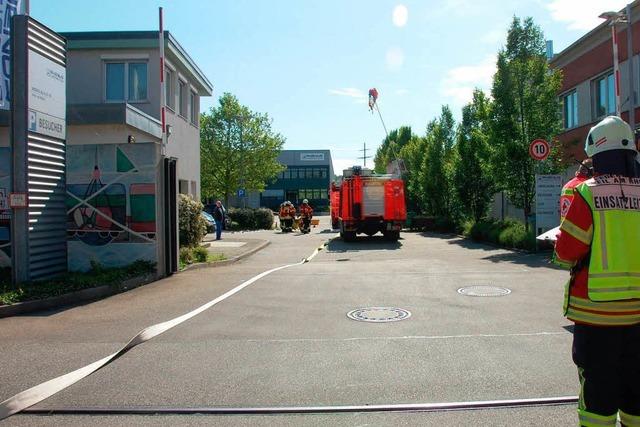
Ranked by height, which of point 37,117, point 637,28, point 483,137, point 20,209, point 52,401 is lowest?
point 52,401

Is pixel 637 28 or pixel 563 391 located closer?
pixel 563 391

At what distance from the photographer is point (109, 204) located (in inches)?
449

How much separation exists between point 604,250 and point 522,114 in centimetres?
1689

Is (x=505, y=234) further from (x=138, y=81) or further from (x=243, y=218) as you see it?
(x=243, y=218)

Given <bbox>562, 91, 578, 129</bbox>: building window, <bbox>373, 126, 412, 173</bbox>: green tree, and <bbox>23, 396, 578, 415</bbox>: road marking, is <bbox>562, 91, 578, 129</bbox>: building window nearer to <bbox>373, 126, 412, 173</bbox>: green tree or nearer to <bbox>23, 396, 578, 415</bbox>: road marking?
<bbox>23, 396, 578, 415</bbox>: road marking

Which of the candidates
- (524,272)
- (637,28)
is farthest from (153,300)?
(637,28)

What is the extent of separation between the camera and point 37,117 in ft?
31.5

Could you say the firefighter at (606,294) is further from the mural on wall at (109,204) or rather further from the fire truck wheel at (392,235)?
the fire truck wheel at (392,235)

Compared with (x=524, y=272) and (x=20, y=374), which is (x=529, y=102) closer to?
(x=524, y=272)

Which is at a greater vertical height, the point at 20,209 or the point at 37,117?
the point at 37,117

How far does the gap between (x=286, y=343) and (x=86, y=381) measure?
1999mm

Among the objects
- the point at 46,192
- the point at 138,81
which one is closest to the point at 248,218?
the point at 138,81

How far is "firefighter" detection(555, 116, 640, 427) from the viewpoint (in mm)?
2896

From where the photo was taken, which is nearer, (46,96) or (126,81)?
(46,96)
